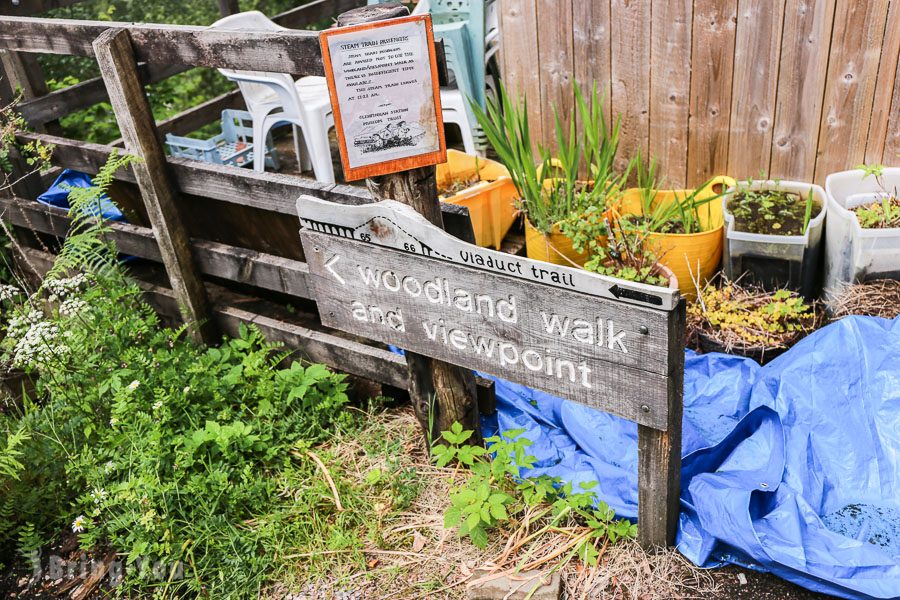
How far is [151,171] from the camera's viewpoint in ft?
10.1

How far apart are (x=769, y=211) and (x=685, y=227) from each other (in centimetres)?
38

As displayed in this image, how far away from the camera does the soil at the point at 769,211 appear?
339cm

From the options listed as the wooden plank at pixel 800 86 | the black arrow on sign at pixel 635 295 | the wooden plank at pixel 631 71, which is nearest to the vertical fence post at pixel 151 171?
the black arrow on sign at pixel 635 295

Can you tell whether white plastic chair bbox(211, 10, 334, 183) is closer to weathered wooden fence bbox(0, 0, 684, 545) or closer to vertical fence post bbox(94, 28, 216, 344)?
weathered wooden fence bbox(0, 0, 684, 545)

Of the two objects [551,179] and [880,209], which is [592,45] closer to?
[551,179]

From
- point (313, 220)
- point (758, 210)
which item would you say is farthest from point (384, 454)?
point (758, 210)

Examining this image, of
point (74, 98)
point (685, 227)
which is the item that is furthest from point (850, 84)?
point (74, 98)

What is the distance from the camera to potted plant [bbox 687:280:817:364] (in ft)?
10.3

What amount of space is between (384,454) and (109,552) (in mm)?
1034

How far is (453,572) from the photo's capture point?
8.13 ft

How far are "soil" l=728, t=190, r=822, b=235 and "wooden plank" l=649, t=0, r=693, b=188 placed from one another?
407 millimetres

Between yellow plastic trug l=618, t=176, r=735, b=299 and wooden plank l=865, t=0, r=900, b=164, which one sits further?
yellow plastic trug l=618, t=176, r=735, b=299

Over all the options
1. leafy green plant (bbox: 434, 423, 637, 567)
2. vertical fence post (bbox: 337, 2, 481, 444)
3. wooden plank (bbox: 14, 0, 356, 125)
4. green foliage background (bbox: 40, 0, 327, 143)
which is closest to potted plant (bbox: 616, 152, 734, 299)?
vertical fence post (bbox: 337, 2, 481, 444)

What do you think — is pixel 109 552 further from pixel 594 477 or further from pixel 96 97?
pixel 96 97
